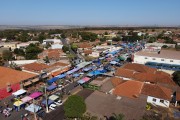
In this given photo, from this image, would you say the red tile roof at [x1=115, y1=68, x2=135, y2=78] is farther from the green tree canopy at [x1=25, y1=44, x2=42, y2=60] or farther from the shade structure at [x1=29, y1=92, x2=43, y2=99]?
the green tree canopy at [x1=25, y1=44, x2=42, y2=60]

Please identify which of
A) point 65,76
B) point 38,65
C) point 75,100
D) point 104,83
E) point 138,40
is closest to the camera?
point 75,100

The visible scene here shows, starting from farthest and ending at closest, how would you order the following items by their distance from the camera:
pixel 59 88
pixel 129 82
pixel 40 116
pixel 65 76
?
pixel 65 76 → pixel 59 88 → pixel 129 82 → pixel 40 116

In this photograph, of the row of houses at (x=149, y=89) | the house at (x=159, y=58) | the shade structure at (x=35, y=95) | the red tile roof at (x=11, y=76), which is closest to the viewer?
the row of houses at (x=149, y=89)

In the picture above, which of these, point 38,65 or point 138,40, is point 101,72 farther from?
point 138,40

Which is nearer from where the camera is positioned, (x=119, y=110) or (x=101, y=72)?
(x=119, y=110)

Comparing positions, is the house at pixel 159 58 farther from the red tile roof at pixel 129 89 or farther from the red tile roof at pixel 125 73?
the red tile roof at pixel 129 89

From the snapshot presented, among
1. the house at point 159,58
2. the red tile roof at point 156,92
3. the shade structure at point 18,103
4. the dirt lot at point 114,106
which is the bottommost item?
the shade structure at point 18,103

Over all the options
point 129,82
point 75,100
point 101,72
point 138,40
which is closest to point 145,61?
point 101,72

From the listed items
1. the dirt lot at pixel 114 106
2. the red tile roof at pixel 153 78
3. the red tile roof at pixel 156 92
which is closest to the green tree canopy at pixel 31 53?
the red tile roof at pixel 153 78
